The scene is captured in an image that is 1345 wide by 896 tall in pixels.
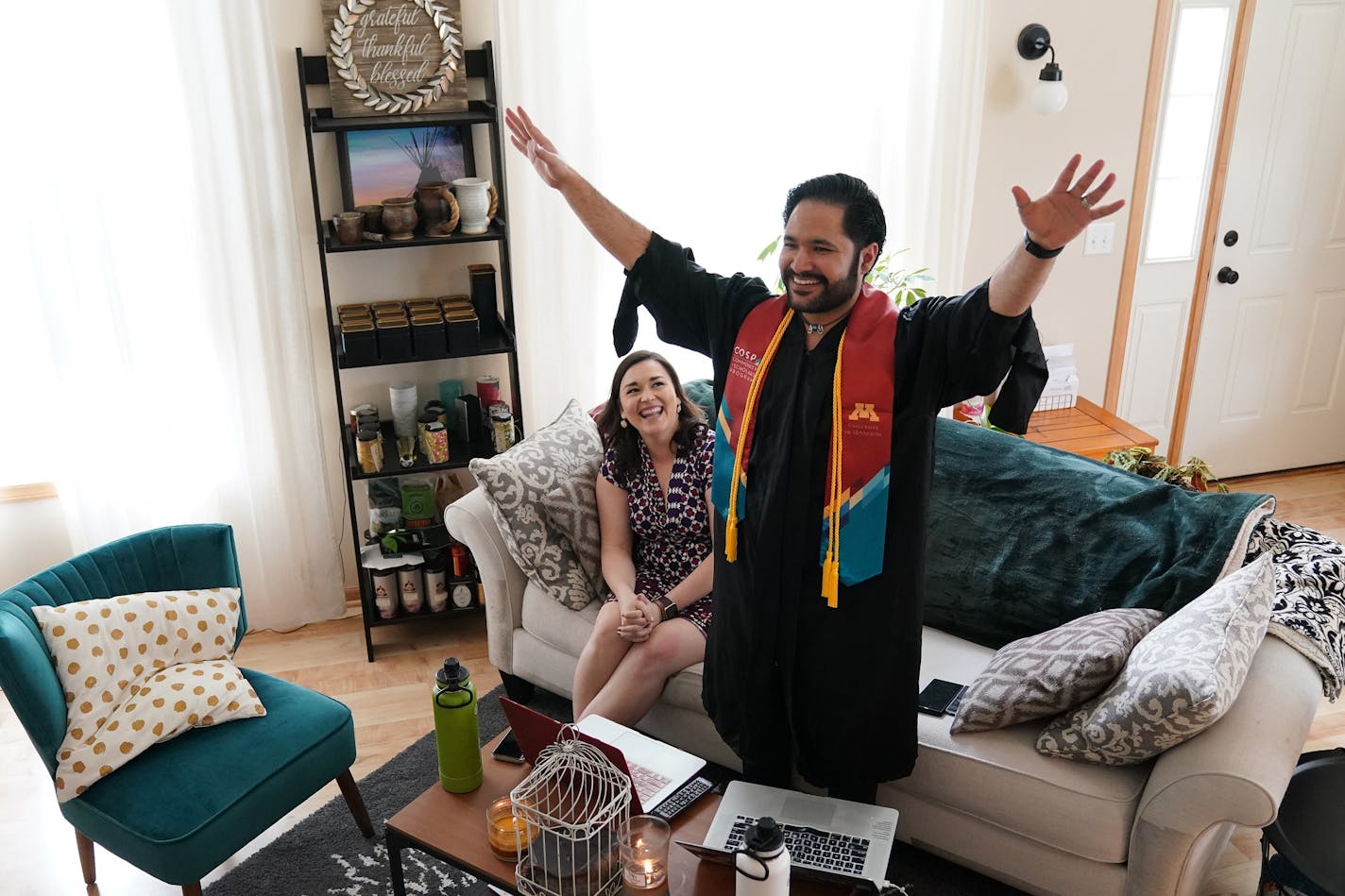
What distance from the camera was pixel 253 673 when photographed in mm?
2393

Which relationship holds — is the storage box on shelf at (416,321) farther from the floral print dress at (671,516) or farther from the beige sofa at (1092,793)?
the beige sofa at (1092,793)

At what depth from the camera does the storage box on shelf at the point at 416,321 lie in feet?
9.57

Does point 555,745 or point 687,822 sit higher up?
point 555,745

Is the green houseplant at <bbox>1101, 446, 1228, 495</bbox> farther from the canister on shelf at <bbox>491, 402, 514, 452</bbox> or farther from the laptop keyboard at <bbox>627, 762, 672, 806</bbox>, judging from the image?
the canister on shelf at <bbox>491, 402, 514, 452</bbox>

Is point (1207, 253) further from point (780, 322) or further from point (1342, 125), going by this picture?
point (780, 322)

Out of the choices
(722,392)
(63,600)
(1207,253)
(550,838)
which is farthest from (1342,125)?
(63,600)

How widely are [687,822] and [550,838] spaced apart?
28cm

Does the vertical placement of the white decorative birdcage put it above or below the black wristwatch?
below

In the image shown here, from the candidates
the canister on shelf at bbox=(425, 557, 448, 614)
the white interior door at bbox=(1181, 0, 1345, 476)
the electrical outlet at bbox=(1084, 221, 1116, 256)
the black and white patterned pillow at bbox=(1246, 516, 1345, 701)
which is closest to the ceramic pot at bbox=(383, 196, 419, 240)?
the canister on shelf at bbox=(425, 557, 448, 614)

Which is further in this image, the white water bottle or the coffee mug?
the coffee mug

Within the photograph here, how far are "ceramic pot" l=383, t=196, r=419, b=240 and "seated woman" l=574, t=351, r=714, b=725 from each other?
2.52ft

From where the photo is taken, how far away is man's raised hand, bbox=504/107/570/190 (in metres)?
1.95

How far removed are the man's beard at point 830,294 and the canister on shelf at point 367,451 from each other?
164 centimetres

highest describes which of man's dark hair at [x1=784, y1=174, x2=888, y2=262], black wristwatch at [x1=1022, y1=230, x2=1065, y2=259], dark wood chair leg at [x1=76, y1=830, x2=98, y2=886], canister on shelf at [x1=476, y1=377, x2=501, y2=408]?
man's dark hair at [x1=784, y1=174, x2=888, y2=262]
